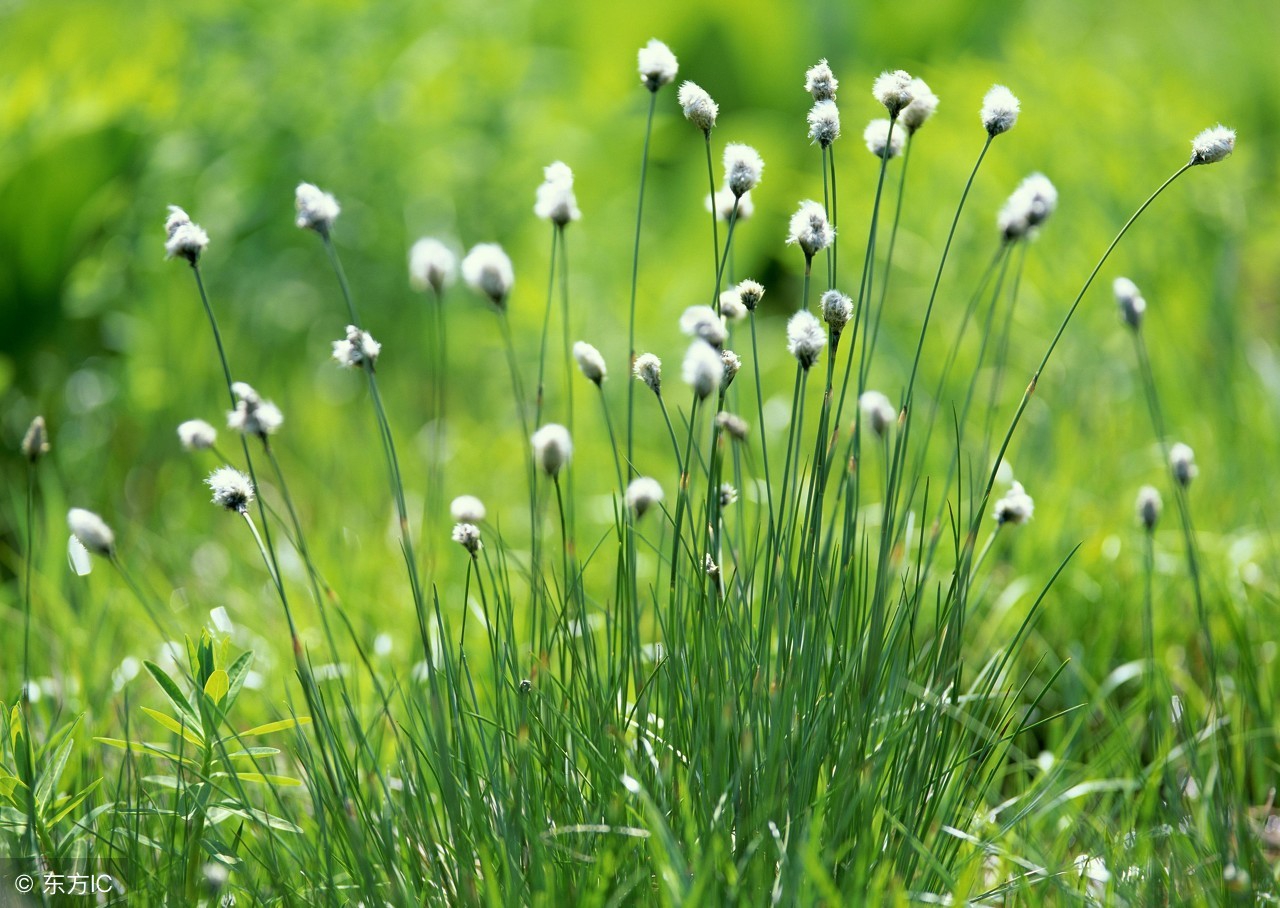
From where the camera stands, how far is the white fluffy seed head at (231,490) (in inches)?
52.0

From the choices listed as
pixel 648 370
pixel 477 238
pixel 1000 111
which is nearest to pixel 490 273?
pixel 648 370

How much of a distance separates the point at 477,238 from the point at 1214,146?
2982mm

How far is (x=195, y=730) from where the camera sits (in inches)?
59.1

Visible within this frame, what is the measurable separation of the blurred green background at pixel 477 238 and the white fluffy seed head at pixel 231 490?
1046 mm

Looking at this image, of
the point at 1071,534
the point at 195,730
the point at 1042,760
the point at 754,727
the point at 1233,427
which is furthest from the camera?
the point at 1233,427

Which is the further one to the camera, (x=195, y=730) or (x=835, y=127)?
(x=195, y=730)

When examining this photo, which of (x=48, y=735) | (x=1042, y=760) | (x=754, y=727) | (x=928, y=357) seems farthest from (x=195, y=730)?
(x=928, y=357)

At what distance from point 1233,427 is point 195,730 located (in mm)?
2361

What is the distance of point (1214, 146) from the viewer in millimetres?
1341

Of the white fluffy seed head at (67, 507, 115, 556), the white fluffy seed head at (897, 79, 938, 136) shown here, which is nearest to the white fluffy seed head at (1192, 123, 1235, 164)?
the white fluffy seed head at (897, 79, 938, 136)

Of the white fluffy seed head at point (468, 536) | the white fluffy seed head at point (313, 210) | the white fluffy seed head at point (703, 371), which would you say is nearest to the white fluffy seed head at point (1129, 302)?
the white fluffy seed head at point (703, 371)

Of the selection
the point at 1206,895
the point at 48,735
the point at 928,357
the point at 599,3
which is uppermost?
the point at 599,3

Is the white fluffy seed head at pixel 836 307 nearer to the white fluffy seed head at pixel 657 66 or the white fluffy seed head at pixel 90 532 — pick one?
the white fluffy seed head at pixel 657 66

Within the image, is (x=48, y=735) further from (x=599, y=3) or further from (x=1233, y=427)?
(x=599, y=3)
